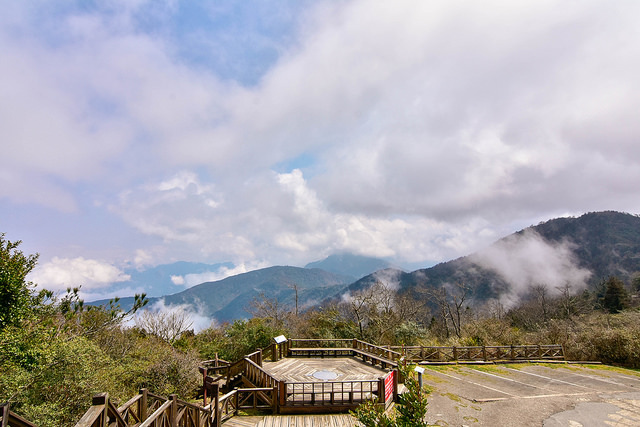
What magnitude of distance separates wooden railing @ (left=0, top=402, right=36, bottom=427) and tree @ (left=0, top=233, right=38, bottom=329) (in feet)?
32.0

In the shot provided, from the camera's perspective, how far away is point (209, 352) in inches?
980

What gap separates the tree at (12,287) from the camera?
11.2m

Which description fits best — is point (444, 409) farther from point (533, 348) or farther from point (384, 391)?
point (533, 348)

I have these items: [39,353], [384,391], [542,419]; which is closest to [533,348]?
[542,419]

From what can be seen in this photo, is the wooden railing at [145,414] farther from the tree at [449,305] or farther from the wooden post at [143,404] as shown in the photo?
the tree at [449,305]

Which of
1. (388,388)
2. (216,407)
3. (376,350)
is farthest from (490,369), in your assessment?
(216,407)

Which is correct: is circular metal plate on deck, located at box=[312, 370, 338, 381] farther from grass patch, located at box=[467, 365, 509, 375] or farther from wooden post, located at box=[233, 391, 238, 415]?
grass patch, located at box=[467, 365, 509, 375]

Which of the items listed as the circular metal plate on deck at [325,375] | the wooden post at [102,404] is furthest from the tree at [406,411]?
the circular metal plate on deck at [325,375]

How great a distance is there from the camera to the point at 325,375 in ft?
53.2

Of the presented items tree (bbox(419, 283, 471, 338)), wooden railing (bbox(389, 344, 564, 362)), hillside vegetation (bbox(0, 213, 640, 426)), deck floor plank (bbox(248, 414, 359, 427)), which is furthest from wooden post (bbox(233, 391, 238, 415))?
tree (bbox(419, 283, 471, 338))

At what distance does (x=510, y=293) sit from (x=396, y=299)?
11300 cm

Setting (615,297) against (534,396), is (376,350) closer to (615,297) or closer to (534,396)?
(534,396)

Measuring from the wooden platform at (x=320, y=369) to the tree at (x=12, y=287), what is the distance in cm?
1086

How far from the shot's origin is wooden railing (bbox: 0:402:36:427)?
4.11 meters
